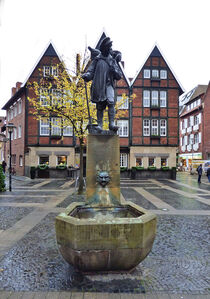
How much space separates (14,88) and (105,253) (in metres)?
38.3

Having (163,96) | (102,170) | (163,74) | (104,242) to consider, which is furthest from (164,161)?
(104,242)

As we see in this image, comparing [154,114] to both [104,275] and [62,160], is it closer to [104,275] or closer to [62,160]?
[62,160]

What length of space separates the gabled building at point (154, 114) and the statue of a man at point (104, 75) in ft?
66.8

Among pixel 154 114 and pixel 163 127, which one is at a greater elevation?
pixel 154 114

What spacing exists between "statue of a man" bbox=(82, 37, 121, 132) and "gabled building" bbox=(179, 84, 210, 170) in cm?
3292

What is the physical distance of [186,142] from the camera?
4591 cm

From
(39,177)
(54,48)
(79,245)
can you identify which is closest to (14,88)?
(54,48)

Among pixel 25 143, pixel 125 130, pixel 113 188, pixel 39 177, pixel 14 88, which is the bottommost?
pixel 39 177

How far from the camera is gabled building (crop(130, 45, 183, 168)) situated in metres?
25.3

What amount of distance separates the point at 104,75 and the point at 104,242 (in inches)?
147

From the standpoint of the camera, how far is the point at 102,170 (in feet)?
15.7

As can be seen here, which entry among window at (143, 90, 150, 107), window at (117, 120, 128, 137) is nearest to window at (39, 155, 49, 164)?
window at (117, 120, 128, 137)

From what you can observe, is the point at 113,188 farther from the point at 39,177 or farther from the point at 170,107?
the point at 170,107

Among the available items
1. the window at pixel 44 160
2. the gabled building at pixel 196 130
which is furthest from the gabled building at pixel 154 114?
the gabled building at pixel 196 130
